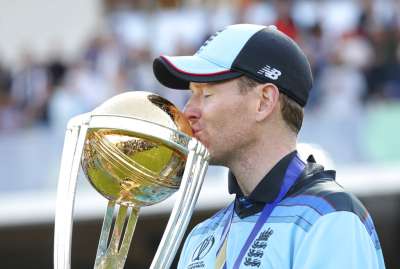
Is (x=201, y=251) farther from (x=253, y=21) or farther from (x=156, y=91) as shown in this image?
(x=253, y=21)

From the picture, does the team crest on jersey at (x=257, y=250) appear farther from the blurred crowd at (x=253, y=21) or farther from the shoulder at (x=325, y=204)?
the blurred crowd at (x=253, y=21)

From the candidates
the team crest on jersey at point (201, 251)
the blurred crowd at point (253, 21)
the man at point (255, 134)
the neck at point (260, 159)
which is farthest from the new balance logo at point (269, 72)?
the blurred crowd at point (253, 21)

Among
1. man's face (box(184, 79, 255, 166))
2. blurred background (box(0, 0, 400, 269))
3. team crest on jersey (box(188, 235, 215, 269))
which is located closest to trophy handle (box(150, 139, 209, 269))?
man's face (box(184, 79, 255, 166))

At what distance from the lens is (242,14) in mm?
A: 11945

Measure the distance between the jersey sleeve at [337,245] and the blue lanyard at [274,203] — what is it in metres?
0.18

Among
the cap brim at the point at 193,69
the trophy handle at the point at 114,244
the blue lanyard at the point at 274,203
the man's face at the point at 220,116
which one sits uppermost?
the cap brim at the point at 193,69

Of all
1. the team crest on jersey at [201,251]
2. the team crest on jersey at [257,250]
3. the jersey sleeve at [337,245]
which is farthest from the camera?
the team crest on jersey at [201,251]

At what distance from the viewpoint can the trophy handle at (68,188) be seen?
2719 millimetres

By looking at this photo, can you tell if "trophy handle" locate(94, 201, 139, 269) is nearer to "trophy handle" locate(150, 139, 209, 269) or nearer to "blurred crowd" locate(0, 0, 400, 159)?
"trophy handle" locate(150, 139, 209, 269)

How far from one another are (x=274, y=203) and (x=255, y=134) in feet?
0.72

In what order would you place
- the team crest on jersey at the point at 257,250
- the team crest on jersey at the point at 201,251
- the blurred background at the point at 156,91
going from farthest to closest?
the blurred background at the point at 156,91 → the team crest on jersey at the point at 201,251 → the team crest on jersey at the point at 257,250

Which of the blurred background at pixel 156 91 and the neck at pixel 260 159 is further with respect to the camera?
the blurred background at pixel 156 91

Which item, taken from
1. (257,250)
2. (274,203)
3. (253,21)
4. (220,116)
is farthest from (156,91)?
(257,250)

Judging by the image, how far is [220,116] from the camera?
3.01m
